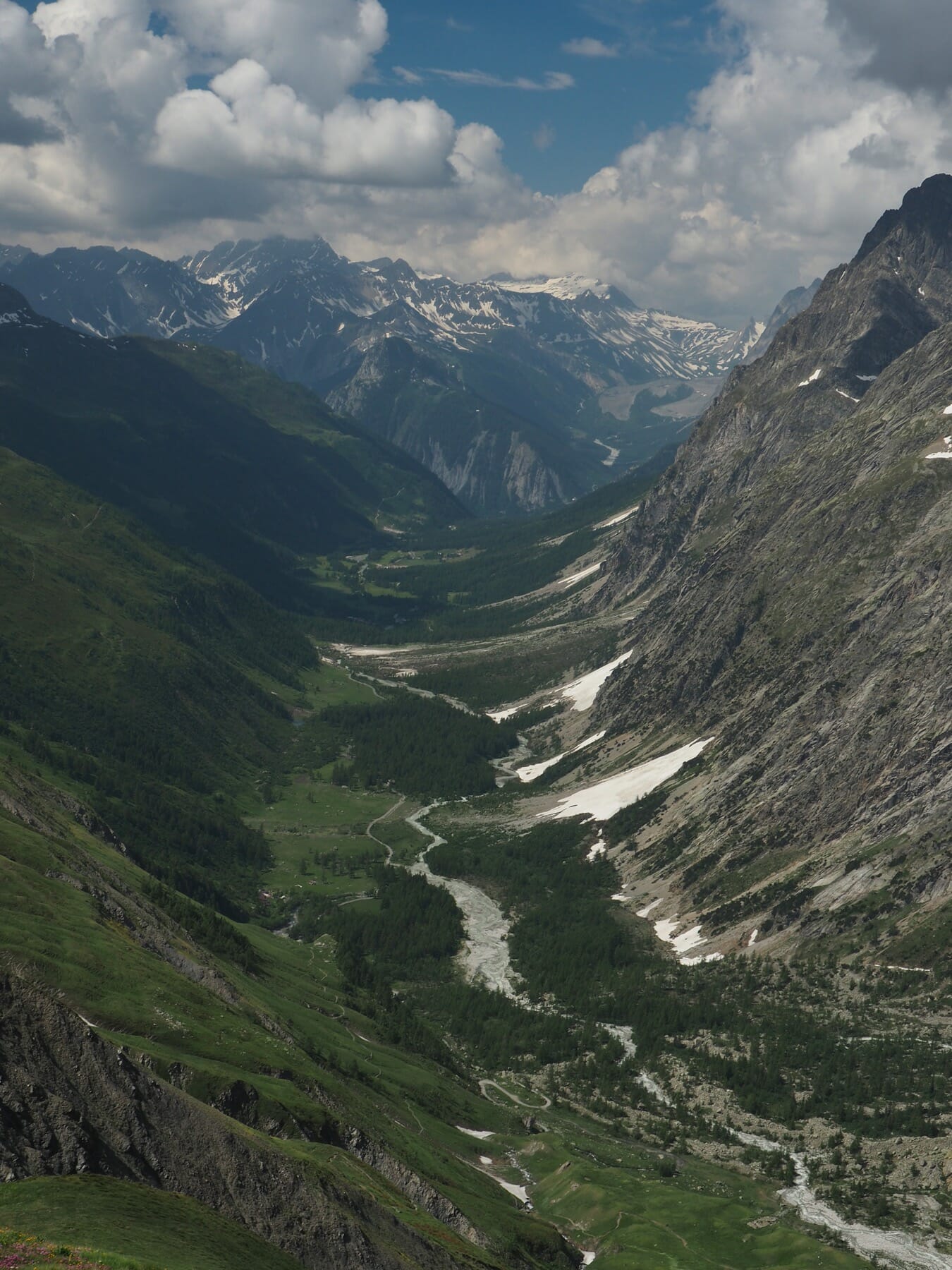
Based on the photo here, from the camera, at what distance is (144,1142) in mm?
61500

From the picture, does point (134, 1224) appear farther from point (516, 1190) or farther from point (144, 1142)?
point (516, 1190)

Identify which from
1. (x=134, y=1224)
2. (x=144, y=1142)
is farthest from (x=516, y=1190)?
(x=134, y=1224)

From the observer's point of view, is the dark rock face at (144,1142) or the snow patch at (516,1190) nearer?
the dark rock face at (144,1142)

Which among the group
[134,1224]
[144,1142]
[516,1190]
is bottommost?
[516,1190]

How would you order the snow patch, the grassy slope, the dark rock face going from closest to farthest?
1. the grassy slope
2. the dark rock face
3. the snow patch

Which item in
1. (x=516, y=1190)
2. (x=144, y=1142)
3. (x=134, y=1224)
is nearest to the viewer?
(x=134, y=1224)

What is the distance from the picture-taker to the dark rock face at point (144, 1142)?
56000 mm

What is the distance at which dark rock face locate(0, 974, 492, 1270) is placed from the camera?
56.0 metres

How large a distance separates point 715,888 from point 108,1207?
155m

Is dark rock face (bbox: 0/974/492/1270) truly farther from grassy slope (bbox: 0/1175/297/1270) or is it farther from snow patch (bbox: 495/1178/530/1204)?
snow patch (bbox: 495/1178/530/1204)

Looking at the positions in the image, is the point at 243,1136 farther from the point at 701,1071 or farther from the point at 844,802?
the point at 844,802

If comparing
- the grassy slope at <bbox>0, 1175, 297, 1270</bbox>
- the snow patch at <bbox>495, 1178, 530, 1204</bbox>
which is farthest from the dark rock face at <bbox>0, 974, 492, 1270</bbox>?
the snow patch at <bbox>495, 1178, 530, 1204</bbox>

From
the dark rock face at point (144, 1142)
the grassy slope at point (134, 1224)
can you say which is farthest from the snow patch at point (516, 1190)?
the grassy slope at point (134, 1224)

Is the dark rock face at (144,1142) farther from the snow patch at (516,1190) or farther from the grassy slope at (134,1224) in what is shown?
the snow patch at (516,1190)
